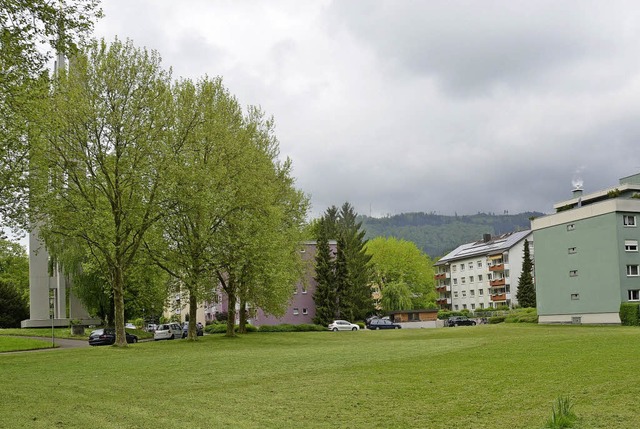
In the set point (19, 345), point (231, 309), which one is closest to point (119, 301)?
point (19, 345)

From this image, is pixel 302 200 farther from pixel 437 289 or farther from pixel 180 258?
pixel 437 289

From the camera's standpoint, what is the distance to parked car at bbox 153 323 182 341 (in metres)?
57.9

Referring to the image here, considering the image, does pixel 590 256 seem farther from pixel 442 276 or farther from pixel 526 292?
pixel 442 276

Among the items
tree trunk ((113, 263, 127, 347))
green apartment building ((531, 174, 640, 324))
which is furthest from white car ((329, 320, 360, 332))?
tree trunk ((113, 263, 127, 347))

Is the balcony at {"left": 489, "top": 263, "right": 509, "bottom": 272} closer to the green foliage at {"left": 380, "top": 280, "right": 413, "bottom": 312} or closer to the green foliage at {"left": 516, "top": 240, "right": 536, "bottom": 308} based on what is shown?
the green foliage at {"left": 516, "top": 240, "right": 536, "bottom": 308}

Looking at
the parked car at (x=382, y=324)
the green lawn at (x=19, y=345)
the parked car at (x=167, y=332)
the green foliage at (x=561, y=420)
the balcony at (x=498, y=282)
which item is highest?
the green foliage at (x=561, y=420)

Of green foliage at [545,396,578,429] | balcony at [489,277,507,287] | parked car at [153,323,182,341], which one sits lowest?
parked car at [153,323,182,341]

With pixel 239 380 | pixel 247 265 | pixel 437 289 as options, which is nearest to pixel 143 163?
pixel 247 265

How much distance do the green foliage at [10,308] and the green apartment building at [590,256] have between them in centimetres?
6174

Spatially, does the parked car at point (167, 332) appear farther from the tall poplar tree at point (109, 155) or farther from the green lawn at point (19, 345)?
the tall poplar tree at point (109, 155)

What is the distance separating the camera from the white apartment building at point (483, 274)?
11906 centimetres

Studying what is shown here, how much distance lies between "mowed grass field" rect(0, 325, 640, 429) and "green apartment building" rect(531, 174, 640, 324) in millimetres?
35927

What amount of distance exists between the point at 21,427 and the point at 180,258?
97.3 ft

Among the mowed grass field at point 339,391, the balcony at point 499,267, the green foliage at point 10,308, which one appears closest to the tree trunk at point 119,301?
the mowed grass field at point 339,391
